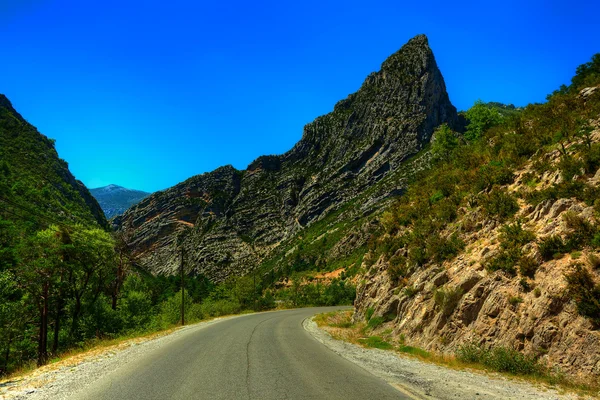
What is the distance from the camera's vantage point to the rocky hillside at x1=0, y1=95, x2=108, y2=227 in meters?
72.1

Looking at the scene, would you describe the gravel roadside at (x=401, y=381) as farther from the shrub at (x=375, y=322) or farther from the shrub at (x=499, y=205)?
the shrub at (x=499, y=205)

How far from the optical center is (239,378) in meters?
8.09

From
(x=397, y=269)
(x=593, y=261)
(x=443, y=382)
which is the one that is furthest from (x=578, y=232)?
(x=397, y=269)

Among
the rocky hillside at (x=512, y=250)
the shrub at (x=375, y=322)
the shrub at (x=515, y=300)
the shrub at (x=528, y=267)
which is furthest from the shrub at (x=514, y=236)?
the shrub at (x=375, y=322)

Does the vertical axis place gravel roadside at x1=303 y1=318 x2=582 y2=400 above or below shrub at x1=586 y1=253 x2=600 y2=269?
below

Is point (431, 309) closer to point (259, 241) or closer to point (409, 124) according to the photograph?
point (409, 124)

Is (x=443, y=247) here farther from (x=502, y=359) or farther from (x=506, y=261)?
(x=502, y=359)

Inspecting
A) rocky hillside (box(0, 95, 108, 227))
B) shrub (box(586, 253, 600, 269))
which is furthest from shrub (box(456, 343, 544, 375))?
rocky hillside (box(0, 95, 108, 227))

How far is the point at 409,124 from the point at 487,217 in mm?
115393

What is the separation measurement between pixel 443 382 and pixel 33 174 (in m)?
113

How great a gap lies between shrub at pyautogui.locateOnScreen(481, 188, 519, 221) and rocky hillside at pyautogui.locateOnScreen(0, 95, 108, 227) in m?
60.9

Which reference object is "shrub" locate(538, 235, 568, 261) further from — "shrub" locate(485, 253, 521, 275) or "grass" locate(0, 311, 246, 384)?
"grass" locate(0, 311, 246, 384)

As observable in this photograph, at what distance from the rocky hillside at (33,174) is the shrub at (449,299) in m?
59.5

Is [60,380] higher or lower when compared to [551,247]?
lower
